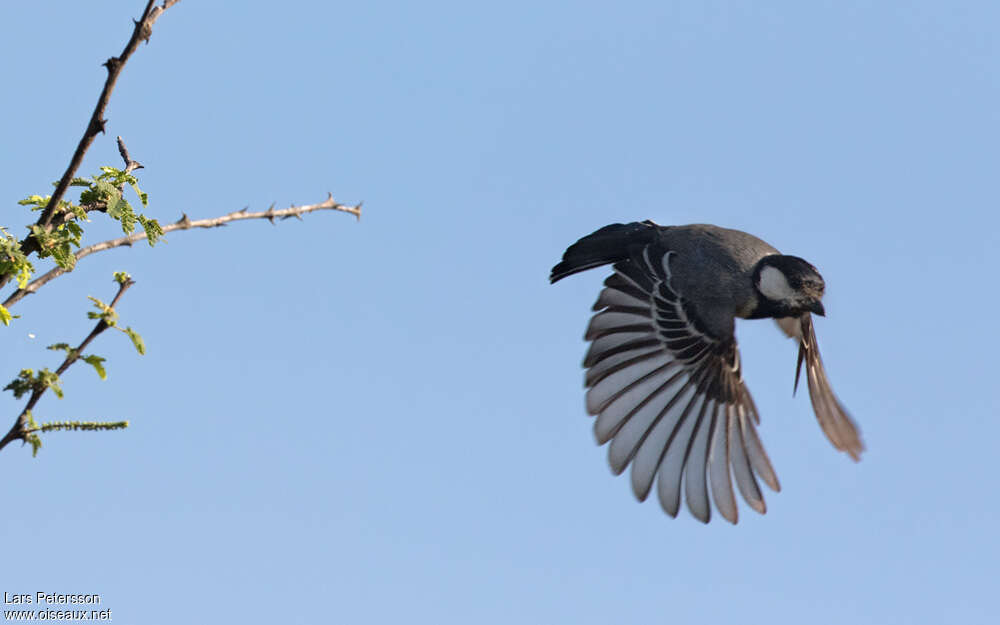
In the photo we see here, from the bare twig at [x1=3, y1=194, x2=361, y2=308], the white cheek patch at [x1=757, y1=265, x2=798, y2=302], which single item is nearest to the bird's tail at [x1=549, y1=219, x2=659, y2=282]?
the white cheek patch at [x1=757, y1=265, x2=798, y2=302]

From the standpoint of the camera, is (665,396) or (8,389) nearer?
(8,389)

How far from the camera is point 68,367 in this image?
289cm

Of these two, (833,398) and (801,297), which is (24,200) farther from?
(833,398)

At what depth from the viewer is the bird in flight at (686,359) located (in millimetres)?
7090

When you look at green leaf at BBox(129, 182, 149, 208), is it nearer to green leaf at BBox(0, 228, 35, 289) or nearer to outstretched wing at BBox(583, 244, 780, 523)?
green leaf at BBox(0, 228, 35, 289)

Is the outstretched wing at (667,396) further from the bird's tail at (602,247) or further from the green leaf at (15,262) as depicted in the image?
the green leaf at (15,262)

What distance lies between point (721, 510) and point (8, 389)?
5.08m

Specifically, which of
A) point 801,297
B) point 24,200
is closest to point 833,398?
point 801,297

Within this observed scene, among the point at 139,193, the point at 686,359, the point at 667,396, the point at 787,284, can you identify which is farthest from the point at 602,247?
the point at 139,193

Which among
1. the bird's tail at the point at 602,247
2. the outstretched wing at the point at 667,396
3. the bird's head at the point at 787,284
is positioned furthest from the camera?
the bird's tail at the point at 602,247

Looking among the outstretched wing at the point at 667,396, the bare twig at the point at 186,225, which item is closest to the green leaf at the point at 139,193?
the bare twig at the point at 186,225

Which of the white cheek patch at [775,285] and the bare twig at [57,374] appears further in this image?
the white cheek patch at [775,285]

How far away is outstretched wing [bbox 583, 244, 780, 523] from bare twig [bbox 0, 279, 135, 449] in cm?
455

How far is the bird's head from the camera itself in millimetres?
7387
